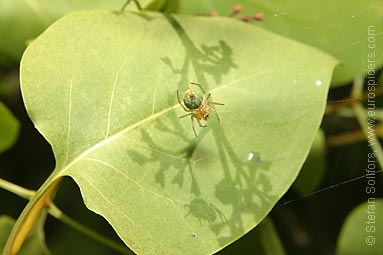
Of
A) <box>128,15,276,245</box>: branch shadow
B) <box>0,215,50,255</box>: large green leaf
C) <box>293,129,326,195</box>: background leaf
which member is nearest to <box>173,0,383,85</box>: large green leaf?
<box>293,129,326,195</box>: background leaf

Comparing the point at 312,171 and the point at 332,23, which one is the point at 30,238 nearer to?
the point at 312,171

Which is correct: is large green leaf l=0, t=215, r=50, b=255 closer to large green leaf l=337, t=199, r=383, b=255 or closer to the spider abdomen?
the spider abdomen

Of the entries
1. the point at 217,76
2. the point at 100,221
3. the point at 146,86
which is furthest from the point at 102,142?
the point at 100,221

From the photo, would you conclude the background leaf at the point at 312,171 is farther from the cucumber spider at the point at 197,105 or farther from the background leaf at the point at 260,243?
the cucumber spider at the point at 197,105

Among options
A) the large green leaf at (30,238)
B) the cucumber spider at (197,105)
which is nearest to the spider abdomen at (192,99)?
the cucumber spider at (197,105)

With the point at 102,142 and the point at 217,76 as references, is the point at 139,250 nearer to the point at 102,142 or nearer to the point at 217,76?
the point at 102,142

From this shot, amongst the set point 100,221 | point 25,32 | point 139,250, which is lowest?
point 100,221

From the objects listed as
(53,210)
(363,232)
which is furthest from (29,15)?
(363,232)
